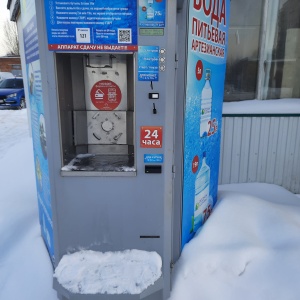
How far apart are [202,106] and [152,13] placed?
827 mm

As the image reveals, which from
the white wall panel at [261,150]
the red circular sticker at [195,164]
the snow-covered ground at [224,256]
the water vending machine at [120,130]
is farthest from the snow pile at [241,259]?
the white wall panel at [261,150]

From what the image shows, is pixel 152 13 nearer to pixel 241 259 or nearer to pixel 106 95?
pixel 106 95

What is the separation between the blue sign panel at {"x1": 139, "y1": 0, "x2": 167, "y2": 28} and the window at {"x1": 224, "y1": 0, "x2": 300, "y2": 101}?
234 cm

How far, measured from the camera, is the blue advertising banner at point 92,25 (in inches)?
60.9

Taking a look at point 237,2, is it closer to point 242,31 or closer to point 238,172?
point 242,31

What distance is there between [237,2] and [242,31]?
35cm

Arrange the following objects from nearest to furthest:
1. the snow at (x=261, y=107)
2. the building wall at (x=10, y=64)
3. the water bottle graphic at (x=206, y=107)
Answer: the water bottle graphic at (x=206, y=107) < the snow at (x=261, y=107) < the building wall at (x=10, y=64)

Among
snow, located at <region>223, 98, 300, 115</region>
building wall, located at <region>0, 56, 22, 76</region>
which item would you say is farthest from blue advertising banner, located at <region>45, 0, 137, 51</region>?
building wall, located at <region>0, 56, 22, 76</region>

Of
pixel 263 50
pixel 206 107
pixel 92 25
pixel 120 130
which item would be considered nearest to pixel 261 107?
pixel 263 50

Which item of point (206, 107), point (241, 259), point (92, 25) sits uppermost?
point (92, 25)

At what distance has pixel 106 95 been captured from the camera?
1945mm

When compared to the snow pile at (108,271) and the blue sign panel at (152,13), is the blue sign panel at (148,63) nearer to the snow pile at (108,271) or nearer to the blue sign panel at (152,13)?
the blue sign panel at (152,13)

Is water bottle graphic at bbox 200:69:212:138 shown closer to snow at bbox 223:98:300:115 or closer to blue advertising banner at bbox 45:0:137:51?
blue advertising banner at bbox 45:0:137:51

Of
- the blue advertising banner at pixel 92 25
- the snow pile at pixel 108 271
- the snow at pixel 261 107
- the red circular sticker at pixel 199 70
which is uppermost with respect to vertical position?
the blue advertising banner at pixel 92 25
